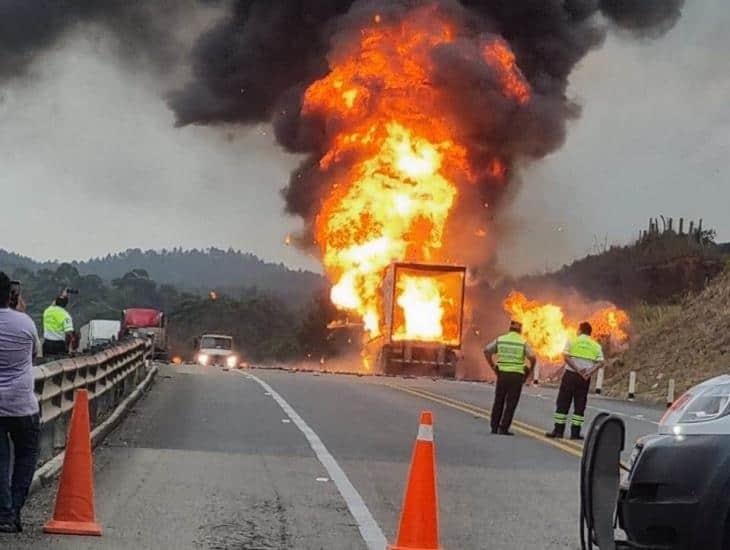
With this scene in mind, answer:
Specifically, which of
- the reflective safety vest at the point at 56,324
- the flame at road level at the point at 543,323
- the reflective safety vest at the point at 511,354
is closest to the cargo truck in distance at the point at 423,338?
the flame at road level at the point at 543,323

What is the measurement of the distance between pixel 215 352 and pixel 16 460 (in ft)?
147

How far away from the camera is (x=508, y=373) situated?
16.7m

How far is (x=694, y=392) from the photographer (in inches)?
242

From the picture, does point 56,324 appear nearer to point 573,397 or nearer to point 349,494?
point 573,397

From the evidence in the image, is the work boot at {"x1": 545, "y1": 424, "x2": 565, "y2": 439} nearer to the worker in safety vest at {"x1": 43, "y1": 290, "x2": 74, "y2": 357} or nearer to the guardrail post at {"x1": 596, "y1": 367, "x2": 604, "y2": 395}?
the worker in safety vest at {"x1": 43, "y1": 290, "x2": 74, "y2": 357}

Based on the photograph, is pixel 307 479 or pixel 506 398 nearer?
pixel 307 479

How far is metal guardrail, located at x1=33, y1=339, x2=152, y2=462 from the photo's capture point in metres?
10.3

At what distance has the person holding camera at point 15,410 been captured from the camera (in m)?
7.72

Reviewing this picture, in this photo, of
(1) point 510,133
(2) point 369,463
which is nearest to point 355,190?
(1) point 510,133

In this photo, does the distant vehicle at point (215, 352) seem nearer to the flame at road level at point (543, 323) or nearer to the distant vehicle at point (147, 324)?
the distant vehicle at point (147, 324)

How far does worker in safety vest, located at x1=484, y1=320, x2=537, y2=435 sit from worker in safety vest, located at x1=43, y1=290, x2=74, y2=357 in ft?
19.6

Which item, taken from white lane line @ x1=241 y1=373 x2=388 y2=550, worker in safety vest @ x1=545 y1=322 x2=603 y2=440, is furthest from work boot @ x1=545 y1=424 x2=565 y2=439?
white lane line @ x1=241 y1=373 x2=388 y2=550

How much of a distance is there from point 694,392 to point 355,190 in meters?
39.5

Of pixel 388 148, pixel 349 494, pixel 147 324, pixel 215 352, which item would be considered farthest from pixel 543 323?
pixel 349 494
